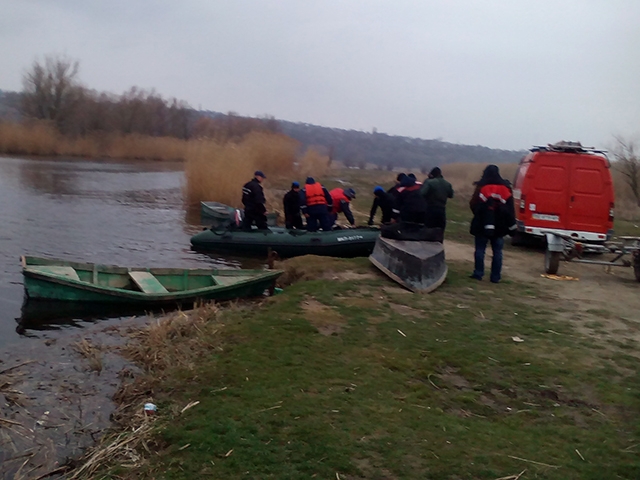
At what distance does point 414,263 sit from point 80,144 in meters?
43.4

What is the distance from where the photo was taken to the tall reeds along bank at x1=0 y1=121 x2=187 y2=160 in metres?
43.2

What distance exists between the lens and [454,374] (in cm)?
602

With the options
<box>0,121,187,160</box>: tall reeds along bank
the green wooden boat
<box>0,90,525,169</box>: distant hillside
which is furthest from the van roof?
<box>0,90,525,169</box>: distant hillside

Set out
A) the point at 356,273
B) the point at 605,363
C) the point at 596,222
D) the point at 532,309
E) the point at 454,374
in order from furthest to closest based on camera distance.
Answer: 1. the point at 596,222
2. the point at 356,273
3. the point at 532,309
4. the point at 605,363
5. the point at 454,374

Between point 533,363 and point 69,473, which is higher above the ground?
point 533,363

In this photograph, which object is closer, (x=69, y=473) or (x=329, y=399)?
(x=69, y=473)

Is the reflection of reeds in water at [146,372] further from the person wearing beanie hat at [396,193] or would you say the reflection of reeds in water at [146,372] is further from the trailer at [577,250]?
the trailer at [577,250]

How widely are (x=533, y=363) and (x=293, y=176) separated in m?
26.8

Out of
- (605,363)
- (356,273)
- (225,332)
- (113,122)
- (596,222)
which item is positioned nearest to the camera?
(605,363)

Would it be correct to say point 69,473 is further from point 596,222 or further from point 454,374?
point 596,222

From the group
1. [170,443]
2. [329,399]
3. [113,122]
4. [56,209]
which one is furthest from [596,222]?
[113,122]

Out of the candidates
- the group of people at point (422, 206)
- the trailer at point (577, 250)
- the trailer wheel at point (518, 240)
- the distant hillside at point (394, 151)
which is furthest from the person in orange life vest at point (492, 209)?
the distant hillside at point (394, 151)

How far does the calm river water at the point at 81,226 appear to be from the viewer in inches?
424

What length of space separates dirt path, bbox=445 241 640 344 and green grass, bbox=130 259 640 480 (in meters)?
A: 0.48
